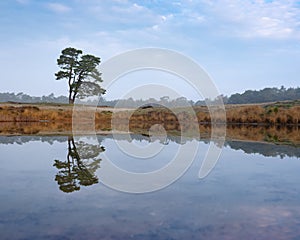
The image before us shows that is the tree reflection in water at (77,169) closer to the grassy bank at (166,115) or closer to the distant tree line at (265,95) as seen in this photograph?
the grassy bank at (166,115)

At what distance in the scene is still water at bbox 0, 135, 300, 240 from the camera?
11.6 feet

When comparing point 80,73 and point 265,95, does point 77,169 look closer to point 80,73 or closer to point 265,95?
point 80,73

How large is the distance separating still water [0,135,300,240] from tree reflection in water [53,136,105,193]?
0.02 metres

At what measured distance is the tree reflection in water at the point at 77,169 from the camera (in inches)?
228

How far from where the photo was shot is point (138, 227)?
3623mm

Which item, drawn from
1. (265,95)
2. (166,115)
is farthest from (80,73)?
(265,95)

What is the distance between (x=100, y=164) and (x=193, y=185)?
2.79 metres

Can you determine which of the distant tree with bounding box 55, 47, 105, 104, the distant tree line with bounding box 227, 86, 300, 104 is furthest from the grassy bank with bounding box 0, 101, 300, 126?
the distant tree line with bounding box 227, 86, 300, 104

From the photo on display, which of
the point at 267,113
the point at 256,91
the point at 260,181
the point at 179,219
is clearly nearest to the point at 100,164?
the point at 260,181

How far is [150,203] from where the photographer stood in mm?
4668

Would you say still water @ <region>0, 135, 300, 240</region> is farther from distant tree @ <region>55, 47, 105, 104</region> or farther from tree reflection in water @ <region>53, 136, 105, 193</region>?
distant tree @ <region>55, 47, 105, 104</region>

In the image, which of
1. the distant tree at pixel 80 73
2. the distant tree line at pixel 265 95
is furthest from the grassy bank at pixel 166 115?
the distant tree line at pixel 265 95

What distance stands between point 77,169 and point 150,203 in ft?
9.63

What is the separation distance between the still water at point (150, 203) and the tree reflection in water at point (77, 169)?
18mm
